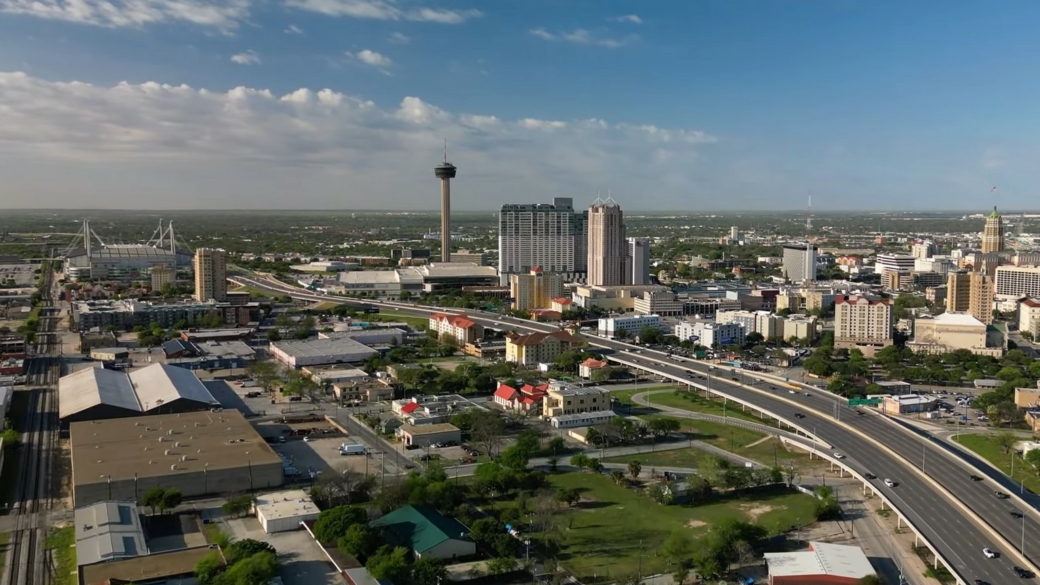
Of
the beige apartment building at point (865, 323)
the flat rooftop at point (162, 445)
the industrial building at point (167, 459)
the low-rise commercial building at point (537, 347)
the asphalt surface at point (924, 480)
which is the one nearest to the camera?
the asphalt surface at point (924, 480)

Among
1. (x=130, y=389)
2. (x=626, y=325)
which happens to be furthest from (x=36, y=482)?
(x=626, y=325)

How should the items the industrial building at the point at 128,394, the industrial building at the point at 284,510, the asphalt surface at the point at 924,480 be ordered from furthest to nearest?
the industrial building at the point at 128,394 < the industrial building at the point at 284,510 < the asphalt surface at the point at 924,480

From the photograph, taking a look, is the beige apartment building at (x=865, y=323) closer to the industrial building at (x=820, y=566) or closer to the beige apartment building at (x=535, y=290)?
the beige apartment building at (x=535, y=290)

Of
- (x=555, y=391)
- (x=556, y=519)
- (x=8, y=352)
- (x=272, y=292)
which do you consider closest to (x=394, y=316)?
(x=272, y=292)

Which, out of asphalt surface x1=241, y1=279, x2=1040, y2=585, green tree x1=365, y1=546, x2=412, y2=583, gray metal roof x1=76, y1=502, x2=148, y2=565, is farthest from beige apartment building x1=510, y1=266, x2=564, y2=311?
green tree x1=365, y1=546, x2=412, y2=583

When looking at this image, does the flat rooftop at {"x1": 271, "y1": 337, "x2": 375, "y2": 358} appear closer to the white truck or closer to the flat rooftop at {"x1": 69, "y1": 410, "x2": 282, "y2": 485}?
the flat rooftop at {"x1": 69, "y1": 410, "x2": 282, "y2": 485}

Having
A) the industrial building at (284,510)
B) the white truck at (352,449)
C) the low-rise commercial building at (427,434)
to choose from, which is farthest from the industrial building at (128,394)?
the industrial building at (284,510)
